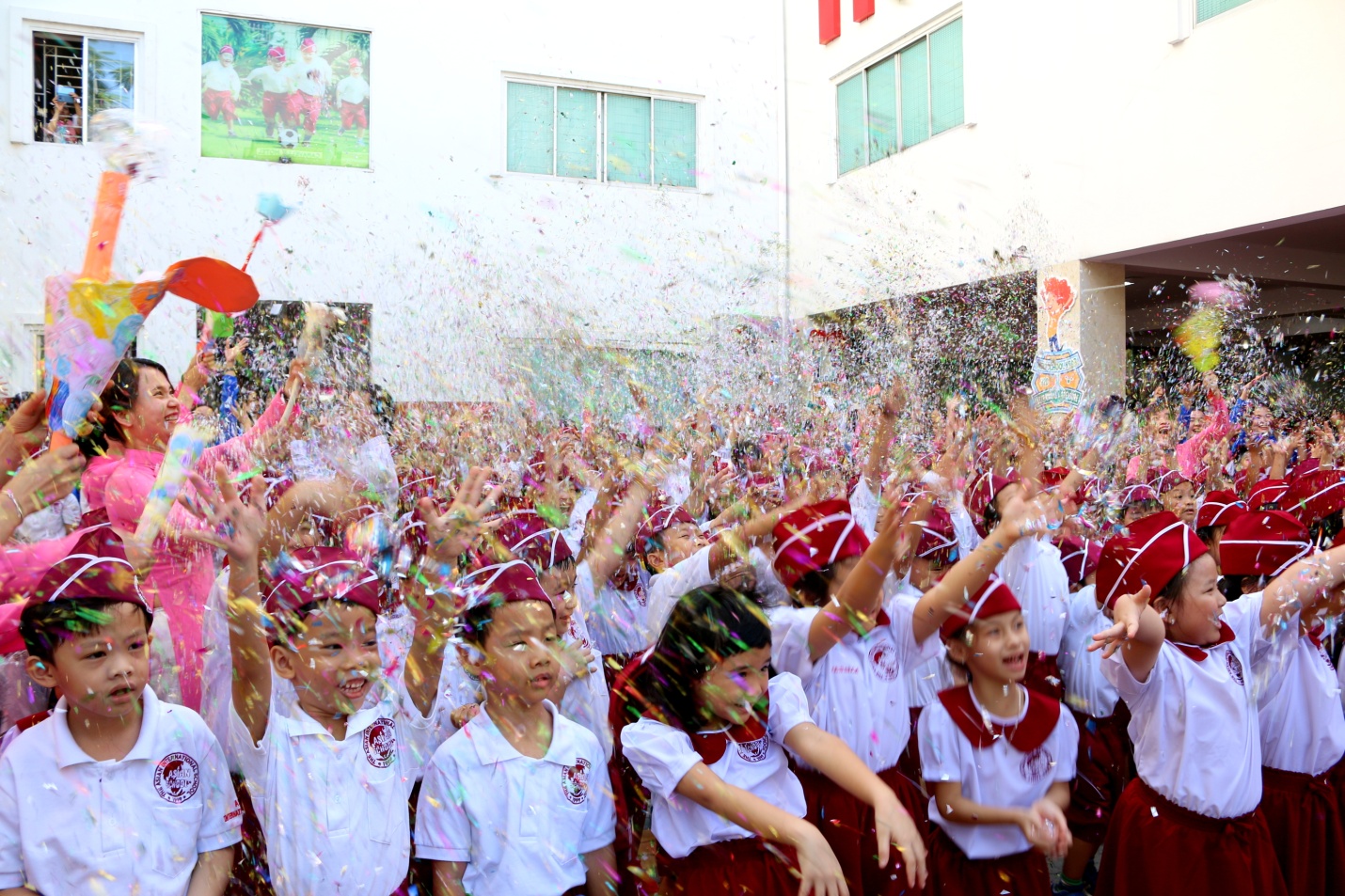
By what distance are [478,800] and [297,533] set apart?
150 cm

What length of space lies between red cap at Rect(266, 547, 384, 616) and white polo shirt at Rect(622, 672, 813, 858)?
69 cm

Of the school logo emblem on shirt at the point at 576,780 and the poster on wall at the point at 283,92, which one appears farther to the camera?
the poster on wall at the point at 283,92

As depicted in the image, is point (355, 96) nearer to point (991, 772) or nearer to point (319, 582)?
point (319, 582)

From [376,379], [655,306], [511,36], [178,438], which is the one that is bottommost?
[178,438]

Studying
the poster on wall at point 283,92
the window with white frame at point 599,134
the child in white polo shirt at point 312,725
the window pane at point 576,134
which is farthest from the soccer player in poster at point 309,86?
the child in white polo shirt at point 312,725

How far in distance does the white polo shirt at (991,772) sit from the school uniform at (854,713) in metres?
0.25

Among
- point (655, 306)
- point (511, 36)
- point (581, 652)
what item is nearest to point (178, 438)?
point (581, 652)

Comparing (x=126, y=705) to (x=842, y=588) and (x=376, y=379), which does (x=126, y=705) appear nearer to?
(x=842, y=588)

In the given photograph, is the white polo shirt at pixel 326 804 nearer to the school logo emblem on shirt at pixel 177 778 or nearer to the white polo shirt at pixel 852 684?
the school logo emblem on shirt at pixel 177 778

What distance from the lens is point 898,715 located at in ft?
9.23

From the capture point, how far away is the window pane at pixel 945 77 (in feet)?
35.5

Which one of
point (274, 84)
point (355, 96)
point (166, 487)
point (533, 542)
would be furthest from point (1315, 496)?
Answer: point (274, 84)

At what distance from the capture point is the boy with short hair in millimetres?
1969

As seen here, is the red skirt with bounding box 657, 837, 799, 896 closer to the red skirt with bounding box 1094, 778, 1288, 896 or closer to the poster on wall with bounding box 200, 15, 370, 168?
the red skirt with bounding box 1094, 778, 1288, 896
